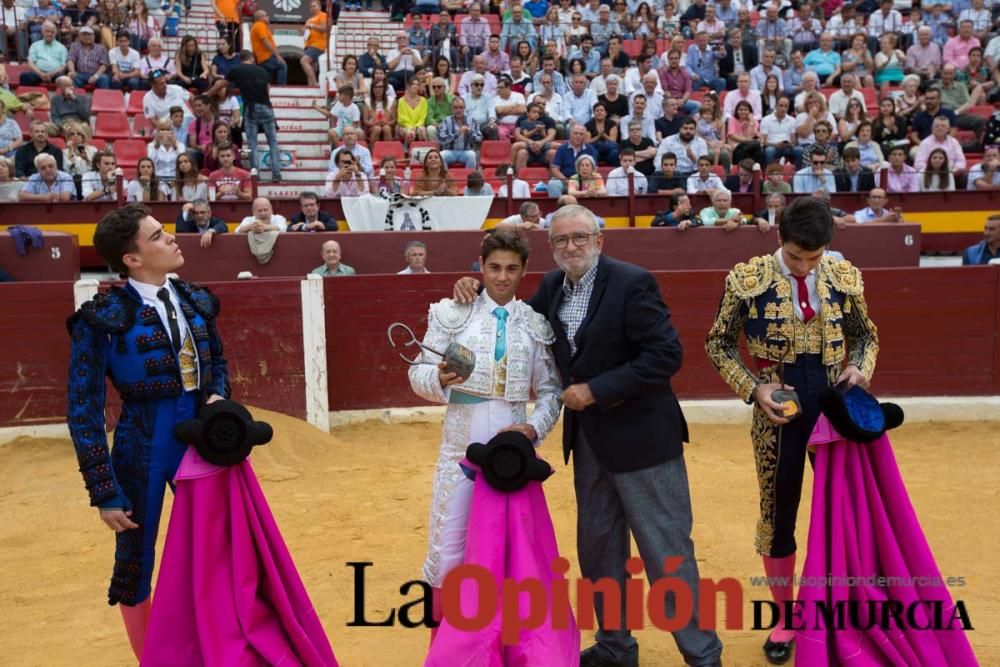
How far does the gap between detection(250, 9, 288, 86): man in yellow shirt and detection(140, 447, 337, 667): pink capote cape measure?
9.87 meters

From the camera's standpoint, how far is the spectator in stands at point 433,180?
9.40m

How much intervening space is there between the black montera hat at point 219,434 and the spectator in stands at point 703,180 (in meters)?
7.41

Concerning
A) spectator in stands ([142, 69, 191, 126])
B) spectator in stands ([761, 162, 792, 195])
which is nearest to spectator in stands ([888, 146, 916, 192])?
spectator in stands ([761, 162, 792, 195])

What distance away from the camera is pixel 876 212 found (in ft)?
32.0

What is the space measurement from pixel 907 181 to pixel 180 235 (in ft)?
22.0

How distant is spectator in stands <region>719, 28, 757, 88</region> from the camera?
1341 cm

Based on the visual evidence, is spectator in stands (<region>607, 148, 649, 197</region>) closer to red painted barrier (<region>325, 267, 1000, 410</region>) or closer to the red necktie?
red painted barrier (<region>325, 267, 1000, 410</region>)

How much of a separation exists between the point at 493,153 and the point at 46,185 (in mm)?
4148

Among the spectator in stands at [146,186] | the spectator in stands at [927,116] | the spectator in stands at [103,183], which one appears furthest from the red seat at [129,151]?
the spectator in stands at [927,116]

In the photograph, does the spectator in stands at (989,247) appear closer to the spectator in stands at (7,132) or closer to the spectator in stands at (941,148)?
the spectator in stands at (941,148)

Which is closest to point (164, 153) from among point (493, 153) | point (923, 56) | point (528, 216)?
point (493, 153)

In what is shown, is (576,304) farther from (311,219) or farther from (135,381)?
(311,219)

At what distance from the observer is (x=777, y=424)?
342cm

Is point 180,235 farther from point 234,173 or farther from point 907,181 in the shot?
point 907,181
